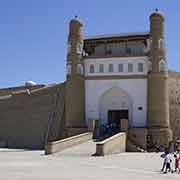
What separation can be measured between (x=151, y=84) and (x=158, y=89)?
746mm

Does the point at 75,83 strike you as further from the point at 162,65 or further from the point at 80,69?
the point at 162,65

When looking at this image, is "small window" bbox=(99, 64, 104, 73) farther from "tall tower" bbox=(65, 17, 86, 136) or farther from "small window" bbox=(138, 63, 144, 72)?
"small window" bbox=(138, 63, 144, 72)

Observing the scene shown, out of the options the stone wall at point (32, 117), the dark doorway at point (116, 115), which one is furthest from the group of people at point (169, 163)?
the stone wall at point (32, 117)

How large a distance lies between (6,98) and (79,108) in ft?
31.3

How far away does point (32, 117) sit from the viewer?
1501 inches

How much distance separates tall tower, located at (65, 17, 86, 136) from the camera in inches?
1368

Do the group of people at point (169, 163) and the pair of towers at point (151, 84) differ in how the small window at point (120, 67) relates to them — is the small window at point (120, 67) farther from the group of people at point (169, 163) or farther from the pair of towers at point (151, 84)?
the group of people at point (169, 163)

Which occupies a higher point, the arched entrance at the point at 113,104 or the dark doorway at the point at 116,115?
the arched entrance at the point at 113,104

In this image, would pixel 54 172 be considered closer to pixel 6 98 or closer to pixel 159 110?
pixel 159 110

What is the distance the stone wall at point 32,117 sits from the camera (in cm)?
3681

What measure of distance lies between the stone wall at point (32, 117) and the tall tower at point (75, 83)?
2.04 m

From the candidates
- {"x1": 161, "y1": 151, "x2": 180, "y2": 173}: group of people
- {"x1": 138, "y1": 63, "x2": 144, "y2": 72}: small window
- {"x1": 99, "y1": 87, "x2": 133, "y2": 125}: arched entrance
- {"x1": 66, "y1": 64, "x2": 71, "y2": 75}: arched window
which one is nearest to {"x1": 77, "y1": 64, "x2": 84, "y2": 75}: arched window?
{"x1": 66, "y1": 64, "x2": 71, "y2": 75}: arched window

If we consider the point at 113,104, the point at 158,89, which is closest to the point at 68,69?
the point at 113,104

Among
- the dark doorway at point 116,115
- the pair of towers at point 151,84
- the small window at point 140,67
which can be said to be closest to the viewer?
the pair of towers at point 151,84
